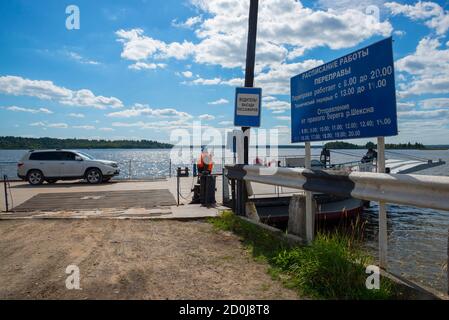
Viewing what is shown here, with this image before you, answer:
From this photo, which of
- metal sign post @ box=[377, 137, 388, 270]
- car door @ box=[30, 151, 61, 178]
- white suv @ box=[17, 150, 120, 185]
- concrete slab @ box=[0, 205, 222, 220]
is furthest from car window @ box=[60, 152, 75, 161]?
metal sign post @ box=[377, 137, 388, 270]

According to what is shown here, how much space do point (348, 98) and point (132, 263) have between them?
151 inches

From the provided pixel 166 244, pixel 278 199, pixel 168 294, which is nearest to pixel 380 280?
pixel 168 294

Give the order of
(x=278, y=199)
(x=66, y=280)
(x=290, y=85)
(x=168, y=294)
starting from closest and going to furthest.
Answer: (x=168, y=294) → (x=66, y=280) → (x=290, y=85) → (x=278, y=199)

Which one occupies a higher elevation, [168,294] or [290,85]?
[290,85]

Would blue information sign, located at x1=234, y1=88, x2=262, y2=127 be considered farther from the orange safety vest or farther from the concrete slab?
the orange safety vest

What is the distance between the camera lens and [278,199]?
14.6 metres

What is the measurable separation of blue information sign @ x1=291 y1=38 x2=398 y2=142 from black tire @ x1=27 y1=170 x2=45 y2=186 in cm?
1838

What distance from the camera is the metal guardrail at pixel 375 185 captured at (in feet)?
12.8

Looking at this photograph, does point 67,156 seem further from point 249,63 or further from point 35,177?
point 249,63

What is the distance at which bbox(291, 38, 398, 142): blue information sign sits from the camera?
481 centimetres

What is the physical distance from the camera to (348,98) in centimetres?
553

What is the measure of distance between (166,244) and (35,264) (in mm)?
1954

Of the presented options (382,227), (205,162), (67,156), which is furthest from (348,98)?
(67,156)
